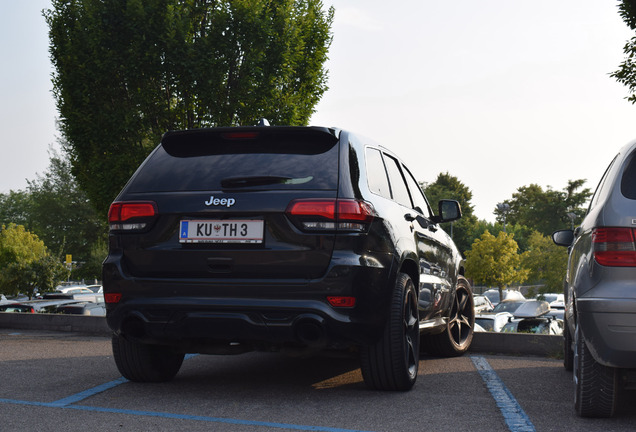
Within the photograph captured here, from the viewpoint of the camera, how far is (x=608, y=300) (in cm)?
395

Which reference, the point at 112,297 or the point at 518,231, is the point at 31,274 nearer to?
the point at 112,297

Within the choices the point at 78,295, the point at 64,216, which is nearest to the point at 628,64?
the point at 78,295

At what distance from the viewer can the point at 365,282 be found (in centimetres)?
464

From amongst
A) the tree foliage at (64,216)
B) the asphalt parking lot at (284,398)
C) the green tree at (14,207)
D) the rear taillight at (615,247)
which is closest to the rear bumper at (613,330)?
the rear taillight at (615,247)

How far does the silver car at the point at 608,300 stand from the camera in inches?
154

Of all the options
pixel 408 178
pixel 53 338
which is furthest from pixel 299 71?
pixel 408 178

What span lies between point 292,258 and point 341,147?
870 mm

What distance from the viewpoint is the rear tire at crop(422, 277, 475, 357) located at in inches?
290

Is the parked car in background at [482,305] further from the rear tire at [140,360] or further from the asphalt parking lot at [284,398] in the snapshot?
the rear tire at [140,360]

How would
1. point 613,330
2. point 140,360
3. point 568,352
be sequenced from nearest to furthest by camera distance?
1. point 613,330
2. point 140,360
3. point 568,352

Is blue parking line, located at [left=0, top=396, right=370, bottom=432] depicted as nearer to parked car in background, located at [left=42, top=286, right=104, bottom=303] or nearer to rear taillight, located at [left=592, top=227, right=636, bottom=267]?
rear taillight, located at [left=592, top=227, right=636, bottom=267]

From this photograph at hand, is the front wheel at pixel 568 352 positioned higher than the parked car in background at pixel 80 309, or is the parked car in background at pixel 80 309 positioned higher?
→ the front wheel at pixel 568 352

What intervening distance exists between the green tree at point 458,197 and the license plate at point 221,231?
8431cm

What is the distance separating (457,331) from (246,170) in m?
3.75
